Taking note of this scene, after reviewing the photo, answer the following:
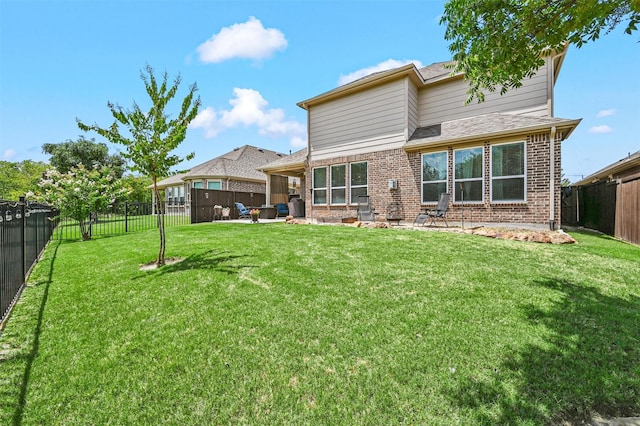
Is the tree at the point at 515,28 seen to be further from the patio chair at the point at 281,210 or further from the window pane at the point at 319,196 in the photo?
the patio chair at the point at 281,210

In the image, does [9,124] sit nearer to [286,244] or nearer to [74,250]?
[74,250]

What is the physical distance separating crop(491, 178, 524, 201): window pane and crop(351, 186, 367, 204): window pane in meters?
4.52

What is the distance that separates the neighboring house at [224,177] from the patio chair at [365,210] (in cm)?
985

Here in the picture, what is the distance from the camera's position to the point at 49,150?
88.0ft

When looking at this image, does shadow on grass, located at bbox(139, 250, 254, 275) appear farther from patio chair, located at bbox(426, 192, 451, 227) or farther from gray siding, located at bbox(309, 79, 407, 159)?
gray siding, located at bbox(309, 79, 407, 159)

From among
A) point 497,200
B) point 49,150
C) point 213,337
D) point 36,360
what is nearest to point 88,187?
point 36,360

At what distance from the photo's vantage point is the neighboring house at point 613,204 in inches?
274

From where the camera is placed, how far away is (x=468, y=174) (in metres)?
9.51

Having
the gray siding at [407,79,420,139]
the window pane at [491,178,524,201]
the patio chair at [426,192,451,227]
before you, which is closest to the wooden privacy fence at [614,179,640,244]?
the window pane at [491,178,524,201]

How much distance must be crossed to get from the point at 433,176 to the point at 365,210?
2733 millimetres

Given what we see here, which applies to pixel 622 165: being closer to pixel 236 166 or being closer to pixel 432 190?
pixel 432 190

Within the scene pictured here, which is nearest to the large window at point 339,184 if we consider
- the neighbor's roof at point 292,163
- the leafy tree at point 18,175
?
the neighbor's roof at point 292,163

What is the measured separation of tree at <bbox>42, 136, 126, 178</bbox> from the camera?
25016 millimetres

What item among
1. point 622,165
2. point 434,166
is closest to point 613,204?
point 622,165
